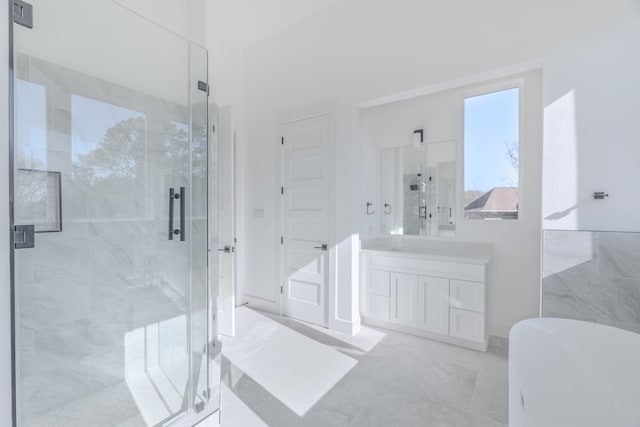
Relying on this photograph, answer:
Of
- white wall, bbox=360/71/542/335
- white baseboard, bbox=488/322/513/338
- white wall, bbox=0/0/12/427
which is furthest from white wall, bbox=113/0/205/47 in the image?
white baseboard, bbox=488/322/513/338

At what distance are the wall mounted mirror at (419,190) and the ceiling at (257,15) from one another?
1786 mm

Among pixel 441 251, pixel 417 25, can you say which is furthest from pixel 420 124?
pixel 441 251

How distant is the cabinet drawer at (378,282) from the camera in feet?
10.2

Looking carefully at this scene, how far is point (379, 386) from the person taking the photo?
2.14 meters

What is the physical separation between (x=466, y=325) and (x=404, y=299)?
58cm

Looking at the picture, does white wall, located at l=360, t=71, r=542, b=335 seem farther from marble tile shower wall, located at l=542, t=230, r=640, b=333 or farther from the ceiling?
the ceiling

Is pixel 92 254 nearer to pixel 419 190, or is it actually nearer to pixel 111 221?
pixel 111 221

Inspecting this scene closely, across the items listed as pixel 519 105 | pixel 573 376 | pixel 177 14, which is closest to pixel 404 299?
pixel 573 376

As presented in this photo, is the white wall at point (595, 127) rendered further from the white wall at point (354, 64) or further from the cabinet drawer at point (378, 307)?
the cabinet drawer at point (378, 307)

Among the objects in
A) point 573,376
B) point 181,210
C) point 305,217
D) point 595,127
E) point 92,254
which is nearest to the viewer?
point 573,376

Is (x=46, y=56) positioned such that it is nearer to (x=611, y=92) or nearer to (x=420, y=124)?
(x=420, y=124)

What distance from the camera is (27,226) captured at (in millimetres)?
1294

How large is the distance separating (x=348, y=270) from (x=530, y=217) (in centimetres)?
175

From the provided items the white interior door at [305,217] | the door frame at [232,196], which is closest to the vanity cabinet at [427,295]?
the white interior door at [305,217]
